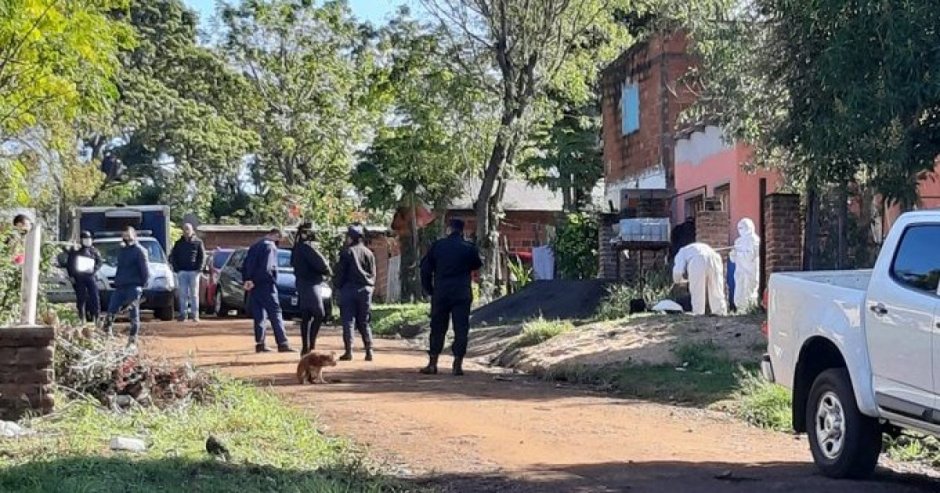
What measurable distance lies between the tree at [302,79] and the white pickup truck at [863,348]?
38004mm

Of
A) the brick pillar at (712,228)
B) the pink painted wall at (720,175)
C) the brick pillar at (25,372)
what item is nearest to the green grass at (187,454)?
the brick pillar at (25,372)

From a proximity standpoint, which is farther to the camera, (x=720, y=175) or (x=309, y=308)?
(x=720, y=175)

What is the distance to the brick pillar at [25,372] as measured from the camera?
9750mm

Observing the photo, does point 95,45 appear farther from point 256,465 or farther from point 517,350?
point 256,465

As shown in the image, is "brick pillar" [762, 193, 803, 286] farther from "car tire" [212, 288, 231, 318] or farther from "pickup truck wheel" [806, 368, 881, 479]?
"car tire" [212, 288, 231, 318]

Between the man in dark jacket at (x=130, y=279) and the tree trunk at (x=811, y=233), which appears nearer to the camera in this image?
the man in dark jacket at (x=130, y=279)

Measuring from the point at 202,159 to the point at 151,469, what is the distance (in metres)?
42.4

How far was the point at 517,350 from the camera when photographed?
18.1m

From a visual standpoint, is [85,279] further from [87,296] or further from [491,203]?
[491,203]

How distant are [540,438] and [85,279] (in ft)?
35.0

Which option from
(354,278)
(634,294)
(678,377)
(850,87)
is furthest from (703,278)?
(850,87)

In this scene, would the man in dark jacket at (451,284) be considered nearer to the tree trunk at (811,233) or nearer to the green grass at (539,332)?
the green grass at (539,332)

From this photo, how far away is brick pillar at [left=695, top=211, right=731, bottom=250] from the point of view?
77.4 feet

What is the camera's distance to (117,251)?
27.6 meters
